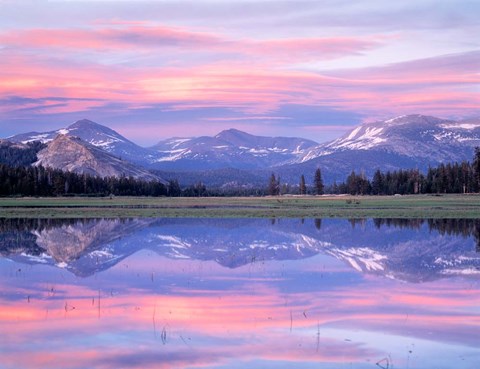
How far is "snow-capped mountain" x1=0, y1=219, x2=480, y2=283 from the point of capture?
33.0m

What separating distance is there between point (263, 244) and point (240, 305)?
75.0 ft

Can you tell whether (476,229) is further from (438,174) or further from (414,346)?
(438,174)

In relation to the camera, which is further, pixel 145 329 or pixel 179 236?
pixel 179 236

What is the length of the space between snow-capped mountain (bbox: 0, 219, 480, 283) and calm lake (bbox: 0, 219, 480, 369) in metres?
0.16

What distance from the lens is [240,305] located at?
22000mm

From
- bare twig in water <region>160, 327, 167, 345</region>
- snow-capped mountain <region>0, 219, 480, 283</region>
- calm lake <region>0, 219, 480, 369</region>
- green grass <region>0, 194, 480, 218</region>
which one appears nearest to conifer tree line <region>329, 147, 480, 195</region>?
green grass <region>0, 194, 480, 218</region>

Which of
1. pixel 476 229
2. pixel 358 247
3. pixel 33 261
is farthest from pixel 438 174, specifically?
pixel 33 261

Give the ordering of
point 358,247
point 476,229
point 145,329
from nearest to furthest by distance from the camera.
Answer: point 145,329
point 358,247
point 476,229

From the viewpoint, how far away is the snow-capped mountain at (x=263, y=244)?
33.0 m

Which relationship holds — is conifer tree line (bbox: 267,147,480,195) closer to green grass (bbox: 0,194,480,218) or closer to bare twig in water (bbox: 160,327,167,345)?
green grass (bbox: 0,194,480,218)

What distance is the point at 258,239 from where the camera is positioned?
49.1m

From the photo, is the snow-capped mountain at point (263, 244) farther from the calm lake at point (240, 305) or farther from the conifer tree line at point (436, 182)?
the conifer tree line at point (436, 182)

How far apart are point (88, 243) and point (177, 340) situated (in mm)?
28129

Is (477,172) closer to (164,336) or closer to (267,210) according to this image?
(267,210)
